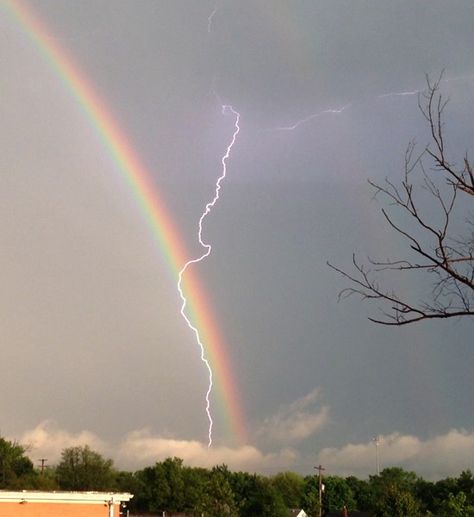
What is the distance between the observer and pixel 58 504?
32500 mm

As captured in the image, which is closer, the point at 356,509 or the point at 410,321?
the point at 410,321

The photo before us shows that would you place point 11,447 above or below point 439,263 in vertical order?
above

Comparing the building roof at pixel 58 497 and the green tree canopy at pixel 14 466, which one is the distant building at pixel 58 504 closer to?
the building roof at pixel 58 497

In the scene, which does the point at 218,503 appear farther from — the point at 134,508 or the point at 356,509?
the point at 356,509

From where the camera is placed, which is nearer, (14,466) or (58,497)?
(58,497)

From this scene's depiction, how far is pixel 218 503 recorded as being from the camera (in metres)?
60.8

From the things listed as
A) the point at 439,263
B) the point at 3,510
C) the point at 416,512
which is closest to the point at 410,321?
the point at 439,263

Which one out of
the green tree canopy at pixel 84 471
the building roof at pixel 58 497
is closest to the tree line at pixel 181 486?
the green tree canopy at pixel 84 471

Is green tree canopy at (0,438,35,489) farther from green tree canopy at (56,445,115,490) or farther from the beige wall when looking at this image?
the beige wall

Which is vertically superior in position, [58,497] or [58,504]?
[58,497]

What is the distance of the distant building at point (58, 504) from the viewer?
103ft

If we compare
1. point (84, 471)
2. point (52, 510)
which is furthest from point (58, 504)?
point (84, 471)

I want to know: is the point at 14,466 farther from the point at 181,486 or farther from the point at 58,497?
the point at 58,497

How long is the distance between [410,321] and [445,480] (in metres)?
98.4
